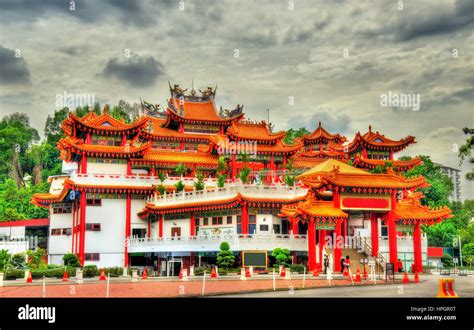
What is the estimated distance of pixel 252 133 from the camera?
7156cm

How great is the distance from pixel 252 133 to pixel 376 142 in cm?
1454

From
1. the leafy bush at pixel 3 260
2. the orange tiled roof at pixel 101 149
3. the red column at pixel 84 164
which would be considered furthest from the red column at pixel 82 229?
the leafy bush at pixel 3 260

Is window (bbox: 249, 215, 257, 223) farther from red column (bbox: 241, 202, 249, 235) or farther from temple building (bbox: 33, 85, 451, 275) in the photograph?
red column (bbox: 241, 202, 249, 235)

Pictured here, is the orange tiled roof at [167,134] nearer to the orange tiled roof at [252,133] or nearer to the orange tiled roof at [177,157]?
the orange tiled roof at [177,157]

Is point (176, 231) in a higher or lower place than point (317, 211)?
lower

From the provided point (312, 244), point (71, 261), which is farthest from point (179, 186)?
point (312, 244)

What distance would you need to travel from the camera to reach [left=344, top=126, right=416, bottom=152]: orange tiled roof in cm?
7325

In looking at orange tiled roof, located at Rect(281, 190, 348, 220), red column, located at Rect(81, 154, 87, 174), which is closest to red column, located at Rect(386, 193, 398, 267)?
orange tiled roof, located at Rect(281, 190, 348, 220)

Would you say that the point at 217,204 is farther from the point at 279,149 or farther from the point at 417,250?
the point at 417,250

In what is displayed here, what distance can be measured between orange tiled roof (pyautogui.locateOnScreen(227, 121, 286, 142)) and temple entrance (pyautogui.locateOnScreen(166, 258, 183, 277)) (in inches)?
606

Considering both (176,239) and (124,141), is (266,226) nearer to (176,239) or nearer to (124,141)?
(176,239)

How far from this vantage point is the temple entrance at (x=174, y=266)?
60487 mm

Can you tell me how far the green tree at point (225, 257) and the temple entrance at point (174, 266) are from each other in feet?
28.3
